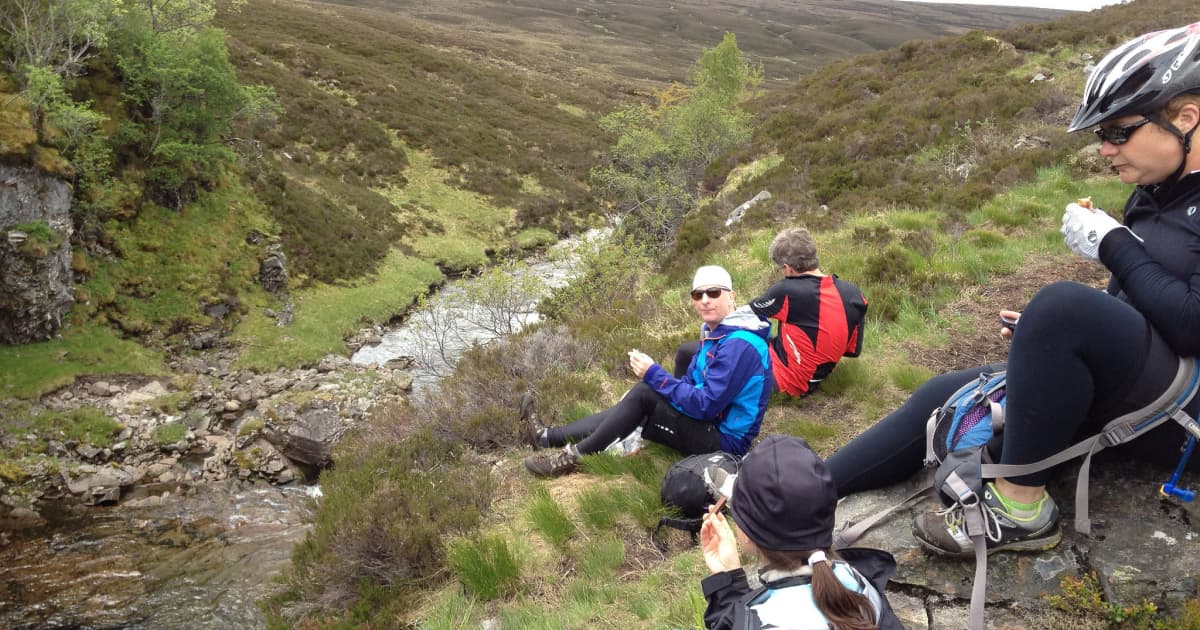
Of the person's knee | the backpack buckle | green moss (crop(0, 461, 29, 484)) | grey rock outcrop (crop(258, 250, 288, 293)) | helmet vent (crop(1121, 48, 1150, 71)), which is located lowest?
green moss (crop(0, 461, 29, 484))

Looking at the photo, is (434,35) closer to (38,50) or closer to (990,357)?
(38,50)

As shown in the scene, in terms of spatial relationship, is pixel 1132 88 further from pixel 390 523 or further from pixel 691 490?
pixel 390 523

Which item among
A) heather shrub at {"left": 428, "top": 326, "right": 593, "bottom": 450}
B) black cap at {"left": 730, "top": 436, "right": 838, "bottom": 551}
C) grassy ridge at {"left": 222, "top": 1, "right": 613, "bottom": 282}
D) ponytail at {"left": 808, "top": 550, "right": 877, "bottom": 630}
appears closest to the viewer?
ponytail at {"left": 808, "top": 550, "right": 877, "bottom": 630}

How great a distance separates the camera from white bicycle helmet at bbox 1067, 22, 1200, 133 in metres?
2.27

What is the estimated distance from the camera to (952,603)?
2.74 m

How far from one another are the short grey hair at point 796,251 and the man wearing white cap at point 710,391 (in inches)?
40.8

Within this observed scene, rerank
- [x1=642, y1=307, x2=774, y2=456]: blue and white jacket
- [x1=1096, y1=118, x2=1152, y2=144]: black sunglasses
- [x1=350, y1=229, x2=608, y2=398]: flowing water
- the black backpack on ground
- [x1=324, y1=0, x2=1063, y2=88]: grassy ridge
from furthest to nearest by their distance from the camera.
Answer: [x1=324, y1=0, x2=1063, y2=88]: grassy ridge
[x1=350, y1=229, x2=608, y2=398]: flowing water
[x1=642, y1=307, x2=774, y2=456]: blue and white jacket
the black backpack on ground
[x1=1096, y1=118, x2=1152, y2=144]: black sunglasses

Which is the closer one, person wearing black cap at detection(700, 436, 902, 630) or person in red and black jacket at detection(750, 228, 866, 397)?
person wearing black cap at detection(700, 436, 902, 630)

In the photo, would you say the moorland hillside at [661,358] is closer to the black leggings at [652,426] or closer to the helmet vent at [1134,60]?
the black leggings at [652,426]

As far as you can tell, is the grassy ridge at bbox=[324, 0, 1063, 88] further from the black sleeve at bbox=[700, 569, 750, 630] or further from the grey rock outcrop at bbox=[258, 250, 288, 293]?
the black sleeve at bbox=[700, 569, 750, 630]

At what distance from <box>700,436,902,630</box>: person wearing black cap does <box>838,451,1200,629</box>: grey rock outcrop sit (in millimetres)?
627

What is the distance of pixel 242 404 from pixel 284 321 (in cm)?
433

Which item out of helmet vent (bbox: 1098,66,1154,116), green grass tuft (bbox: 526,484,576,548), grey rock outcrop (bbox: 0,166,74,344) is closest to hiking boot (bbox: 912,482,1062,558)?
helmet vent (bbox: 1098,66,1154,116)

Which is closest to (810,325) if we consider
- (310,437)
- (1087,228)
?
(1087,228)
